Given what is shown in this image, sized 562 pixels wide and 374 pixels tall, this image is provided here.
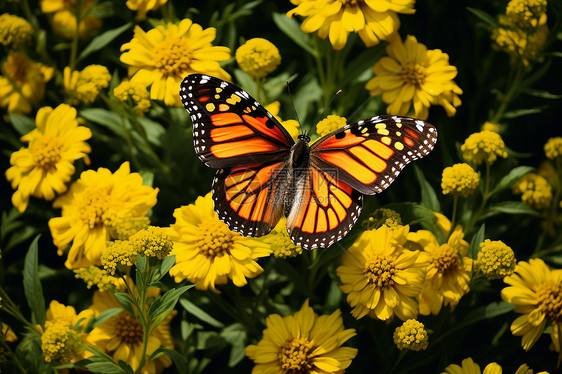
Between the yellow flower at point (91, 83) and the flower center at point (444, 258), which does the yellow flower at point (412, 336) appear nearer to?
the flower center at point (444, 258)

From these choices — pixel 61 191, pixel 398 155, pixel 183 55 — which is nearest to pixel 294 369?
pixel 398 155

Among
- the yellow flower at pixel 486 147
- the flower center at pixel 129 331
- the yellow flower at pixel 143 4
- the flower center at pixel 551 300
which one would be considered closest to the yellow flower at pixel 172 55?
the yellow flower at pixel 143 4

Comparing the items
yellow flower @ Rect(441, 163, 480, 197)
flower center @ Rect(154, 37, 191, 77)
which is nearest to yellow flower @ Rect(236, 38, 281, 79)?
flower center @ Rect(154, 37, 191, 77)

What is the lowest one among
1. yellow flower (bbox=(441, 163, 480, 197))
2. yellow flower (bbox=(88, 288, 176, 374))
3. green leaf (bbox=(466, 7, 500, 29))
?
yellow flower (bbox=(88, 288, 176, 374))

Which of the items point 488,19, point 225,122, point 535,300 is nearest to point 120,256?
point 225,122

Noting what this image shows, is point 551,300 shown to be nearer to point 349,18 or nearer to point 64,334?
point 349,18

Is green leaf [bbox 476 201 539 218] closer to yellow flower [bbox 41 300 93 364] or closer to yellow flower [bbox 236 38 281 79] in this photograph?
yellow flower [bbox 236 38 281 79]
